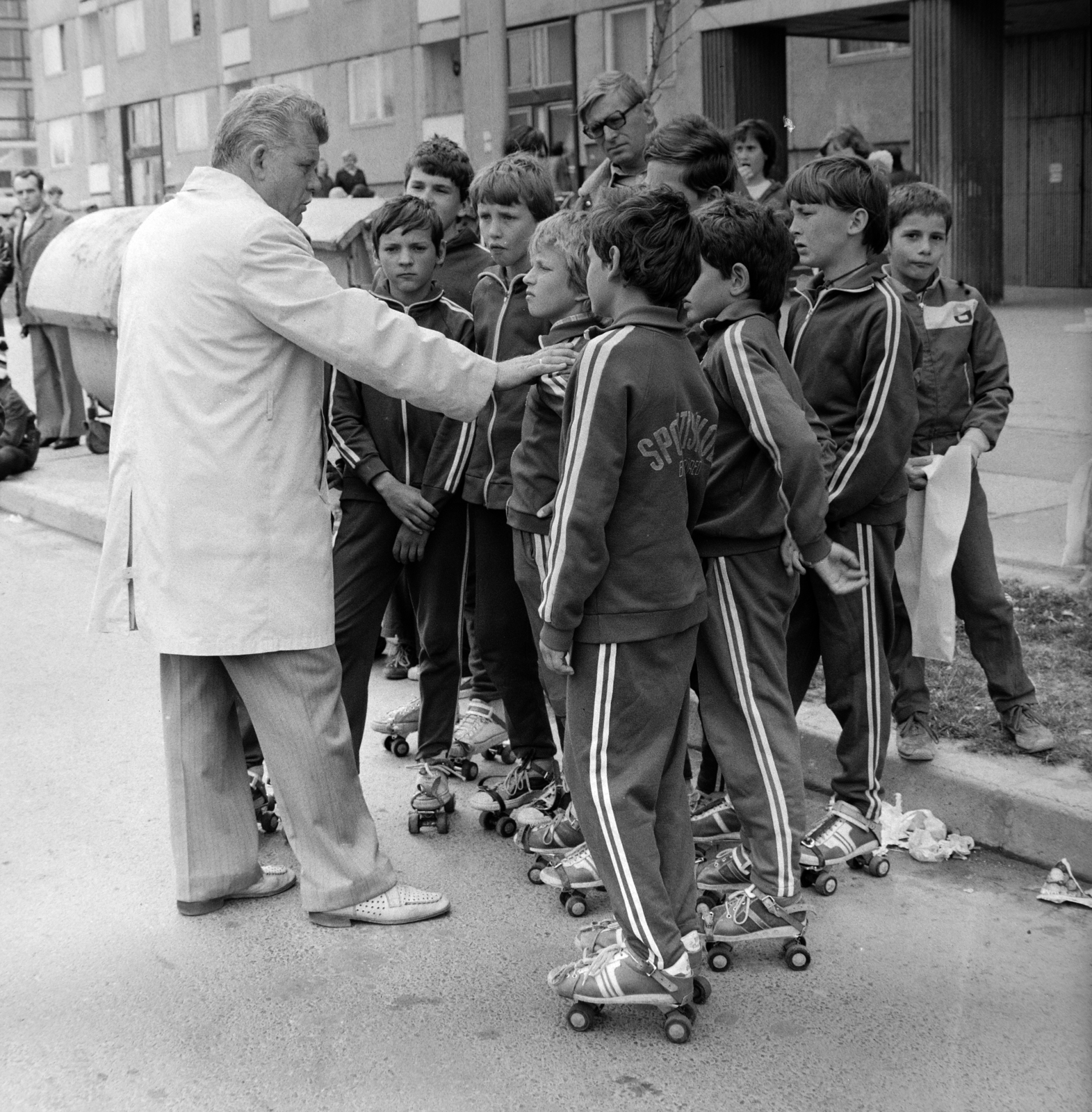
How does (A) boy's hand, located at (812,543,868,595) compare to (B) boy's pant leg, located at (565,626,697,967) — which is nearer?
(B) boy's pant leg, located at (565,626,697,967)

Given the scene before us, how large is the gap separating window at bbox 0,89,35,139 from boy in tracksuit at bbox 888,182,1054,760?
60.9 meters

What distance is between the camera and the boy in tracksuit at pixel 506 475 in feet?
14.1

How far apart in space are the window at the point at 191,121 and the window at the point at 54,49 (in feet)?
30.3

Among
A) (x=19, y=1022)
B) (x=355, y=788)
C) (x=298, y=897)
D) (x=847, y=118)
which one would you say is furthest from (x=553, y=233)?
(x=847, y=118)

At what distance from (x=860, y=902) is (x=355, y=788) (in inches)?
52.4

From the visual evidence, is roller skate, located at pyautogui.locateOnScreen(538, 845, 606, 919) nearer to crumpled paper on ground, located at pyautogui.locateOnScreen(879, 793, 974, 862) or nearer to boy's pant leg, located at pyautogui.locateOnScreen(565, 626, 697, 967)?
boy's pant leg, located at pyautogui.locateOnScreen(565, 626, 697, 967)

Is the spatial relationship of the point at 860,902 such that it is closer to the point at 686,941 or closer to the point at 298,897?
the point at 686,941

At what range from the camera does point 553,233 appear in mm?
3709

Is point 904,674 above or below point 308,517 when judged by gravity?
below

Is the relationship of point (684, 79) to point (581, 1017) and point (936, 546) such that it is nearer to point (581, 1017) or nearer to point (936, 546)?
point (936, 546)

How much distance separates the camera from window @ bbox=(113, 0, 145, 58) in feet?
139

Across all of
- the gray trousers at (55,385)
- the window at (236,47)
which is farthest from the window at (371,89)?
the gray trousers at (55,385)

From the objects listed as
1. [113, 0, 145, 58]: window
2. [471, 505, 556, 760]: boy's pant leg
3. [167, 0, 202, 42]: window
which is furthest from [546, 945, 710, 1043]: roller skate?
[113, 0, 145, 58]: window

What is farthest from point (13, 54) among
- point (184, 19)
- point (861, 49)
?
point (861, 49)
